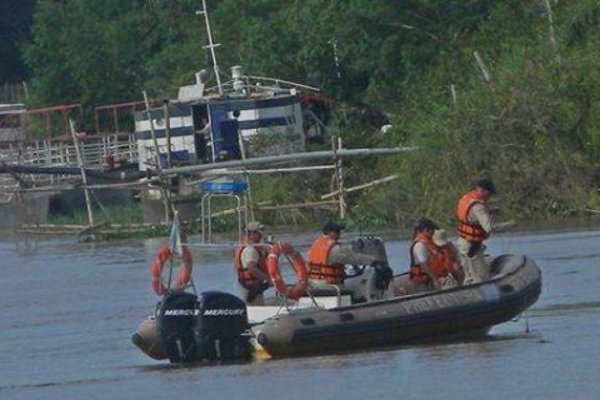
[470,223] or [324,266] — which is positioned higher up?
[470,223]

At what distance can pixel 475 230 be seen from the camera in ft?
74.8

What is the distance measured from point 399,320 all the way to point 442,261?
1233 mm

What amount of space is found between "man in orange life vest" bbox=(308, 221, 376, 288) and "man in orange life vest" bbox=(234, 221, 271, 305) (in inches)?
18.2

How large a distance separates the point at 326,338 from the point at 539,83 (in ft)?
59.2

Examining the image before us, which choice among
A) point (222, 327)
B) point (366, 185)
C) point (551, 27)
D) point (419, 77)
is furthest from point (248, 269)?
point (419, 77)

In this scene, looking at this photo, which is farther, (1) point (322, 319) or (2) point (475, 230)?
(2) point (475, 230)

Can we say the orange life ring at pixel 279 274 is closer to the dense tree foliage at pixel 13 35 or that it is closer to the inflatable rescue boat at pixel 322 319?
the inflatable rescue boat at pixel 322 319

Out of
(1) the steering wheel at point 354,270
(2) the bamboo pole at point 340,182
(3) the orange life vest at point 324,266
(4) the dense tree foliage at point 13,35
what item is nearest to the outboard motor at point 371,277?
(1) the steering wheel at point 354,270

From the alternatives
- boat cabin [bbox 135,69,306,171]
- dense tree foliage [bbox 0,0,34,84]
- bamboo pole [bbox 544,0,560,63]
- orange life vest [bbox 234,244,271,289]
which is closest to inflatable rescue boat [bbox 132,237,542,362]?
orange life vest [bbox 234,244,271,289]

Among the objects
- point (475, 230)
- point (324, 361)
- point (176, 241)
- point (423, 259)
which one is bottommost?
point (324, 361)

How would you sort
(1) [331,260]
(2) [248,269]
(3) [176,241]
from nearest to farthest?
1. (1) [331,260]
2. (2) [248,269]
3. (3) [176,241]

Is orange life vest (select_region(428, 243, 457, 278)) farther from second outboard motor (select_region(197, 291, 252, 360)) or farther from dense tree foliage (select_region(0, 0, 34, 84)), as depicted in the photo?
dense tree foliage (select_region(0, 0, 34, 84))

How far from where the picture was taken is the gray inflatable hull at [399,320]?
2150cm

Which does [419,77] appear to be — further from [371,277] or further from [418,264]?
[371,277]
